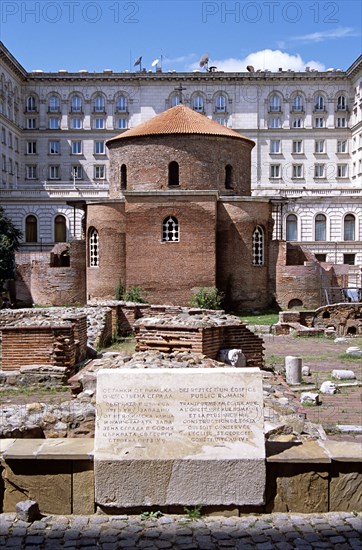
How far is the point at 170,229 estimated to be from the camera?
30172 mm

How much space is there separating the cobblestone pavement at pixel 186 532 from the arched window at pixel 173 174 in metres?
28.5

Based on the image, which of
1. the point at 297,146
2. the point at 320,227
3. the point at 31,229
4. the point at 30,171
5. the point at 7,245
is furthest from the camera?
the point at 30,171

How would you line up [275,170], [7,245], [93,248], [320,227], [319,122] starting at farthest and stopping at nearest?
[319,122]
[275,170]
[320,227]
[7,245]
[93,248]

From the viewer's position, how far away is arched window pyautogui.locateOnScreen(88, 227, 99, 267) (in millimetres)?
32500

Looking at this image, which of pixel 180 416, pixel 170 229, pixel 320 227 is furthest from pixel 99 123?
pixel 180 416

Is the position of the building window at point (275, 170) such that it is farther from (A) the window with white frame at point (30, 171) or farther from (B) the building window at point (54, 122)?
(A) the window with white frame at point (30, 171)

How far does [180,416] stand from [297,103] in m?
60.6

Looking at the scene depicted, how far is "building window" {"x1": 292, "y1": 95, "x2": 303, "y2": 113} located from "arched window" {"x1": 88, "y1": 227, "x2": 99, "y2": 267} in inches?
1405

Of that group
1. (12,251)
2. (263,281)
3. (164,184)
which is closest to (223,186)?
(164,184)

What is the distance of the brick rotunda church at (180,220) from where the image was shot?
98.4 feet

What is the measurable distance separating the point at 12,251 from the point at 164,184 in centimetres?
1629

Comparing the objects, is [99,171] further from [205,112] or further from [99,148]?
[205,112]

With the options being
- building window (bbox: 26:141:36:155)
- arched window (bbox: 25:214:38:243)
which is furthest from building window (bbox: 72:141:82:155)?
arched window (bbox: 25:214:38:243)

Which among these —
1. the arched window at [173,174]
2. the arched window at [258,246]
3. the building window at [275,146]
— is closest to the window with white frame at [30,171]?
the building window at [275,146]
